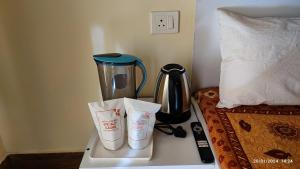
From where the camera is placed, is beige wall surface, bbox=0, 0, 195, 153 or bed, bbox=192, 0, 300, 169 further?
beige wall surface, bbox=0, 0, 195, 153

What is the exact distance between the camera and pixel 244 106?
3.17 feet

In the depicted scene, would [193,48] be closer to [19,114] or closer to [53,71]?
[53,71]

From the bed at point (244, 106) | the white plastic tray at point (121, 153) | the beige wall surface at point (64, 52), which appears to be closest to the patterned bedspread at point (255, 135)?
the bed at point (244, 106)

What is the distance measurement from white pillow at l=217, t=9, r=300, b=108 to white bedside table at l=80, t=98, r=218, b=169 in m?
0.24

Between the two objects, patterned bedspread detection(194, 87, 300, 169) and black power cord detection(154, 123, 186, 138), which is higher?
patterned bedspread detection(194, 87, 300, 169)

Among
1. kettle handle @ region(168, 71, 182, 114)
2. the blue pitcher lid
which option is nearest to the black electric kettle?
kettle handle @ region(168, 71, 182, 114)

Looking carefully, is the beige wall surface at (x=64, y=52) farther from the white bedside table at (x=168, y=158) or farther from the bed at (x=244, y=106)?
the white bedside table at (x=168, y=158)

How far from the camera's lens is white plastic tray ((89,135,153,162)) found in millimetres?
789

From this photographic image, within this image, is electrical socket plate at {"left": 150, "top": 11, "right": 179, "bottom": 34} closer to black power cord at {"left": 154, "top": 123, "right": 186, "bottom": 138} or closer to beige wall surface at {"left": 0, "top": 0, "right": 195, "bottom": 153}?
beige wall surface at {"left": 0, "top": 0, "right": 195, "bottom": 153}

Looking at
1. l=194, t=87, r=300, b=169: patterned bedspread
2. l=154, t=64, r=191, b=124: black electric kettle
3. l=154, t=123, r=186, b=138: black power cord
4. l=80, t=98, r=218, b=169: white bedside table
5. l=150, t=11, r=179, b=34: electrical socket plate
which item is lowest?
l=80, t=98, r=218, b=169: white bedside table

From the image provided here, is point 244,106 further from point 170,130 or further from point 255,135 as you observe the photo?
point 170,130

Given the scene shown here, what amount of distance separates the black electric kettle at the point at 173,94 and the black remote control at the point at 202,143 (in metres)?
0.06

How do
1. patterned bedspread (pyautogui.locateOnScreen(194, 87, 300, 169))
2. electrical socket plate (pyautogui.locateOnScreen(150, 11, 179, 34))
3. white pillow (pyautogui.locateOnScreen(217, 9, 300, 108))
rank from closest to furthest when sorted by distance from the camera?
1. patterned bedspread (pyautogui.locateOnScreen(194, 87, 300, 169))
2. white pillow (pyautogui.locateOnScreen(217, 9, 300, 108))
3. electrical socket plate (pyautogui.locateOnScreen(150, 11, 179, 34))

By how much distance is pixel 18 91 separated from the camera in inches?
45.8
